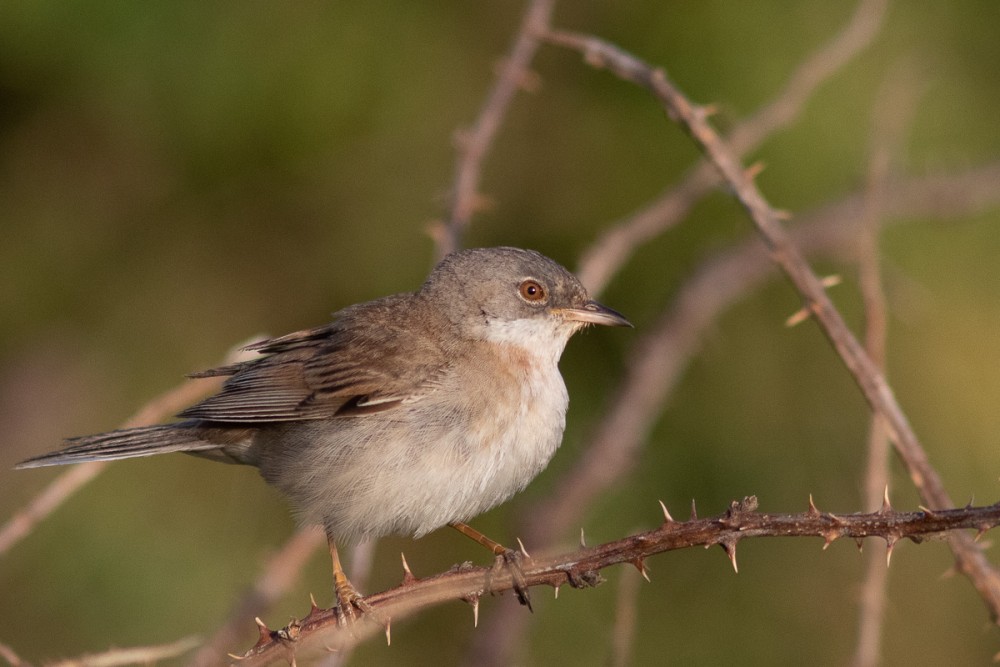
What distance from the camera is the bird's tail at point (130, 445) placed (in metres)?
4.09

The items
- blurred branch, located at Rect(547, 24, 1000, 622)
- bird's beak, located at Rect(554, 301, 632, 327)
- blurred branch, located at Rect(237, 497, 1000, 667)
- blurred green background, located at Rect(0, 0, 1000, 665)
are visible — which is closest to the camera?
blurred branch, located at Rect(237, 497, 1000, 667)

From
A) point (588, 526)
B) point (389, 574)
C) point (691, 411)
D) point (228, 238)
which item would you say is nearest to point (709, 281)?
point (691, 411)

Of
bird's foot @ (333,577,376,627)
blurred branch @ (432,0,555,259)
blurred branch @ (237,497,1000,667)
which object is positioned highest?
blurred branch @ (432,0,555,259)

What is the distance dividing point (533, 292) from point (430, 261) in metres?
1.50

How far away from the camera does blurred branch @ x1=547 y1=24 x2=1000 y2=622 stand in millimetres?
2939

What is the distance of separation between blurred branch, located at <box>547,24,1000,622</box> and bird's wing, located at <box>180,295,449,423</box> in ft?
4.00

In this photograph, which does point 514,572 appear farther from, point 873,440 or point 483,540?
point 873,440

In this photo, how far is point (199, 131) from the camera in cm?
562

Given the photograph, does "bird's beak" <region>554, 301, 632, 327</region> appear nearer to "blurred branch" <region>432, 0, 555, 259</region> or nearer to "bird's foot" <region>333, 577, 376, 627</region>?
"blurred branch" <region>432, 0, 555, 259</region>

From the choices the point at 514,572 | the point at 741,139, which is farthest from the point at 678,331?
the point at 514,572

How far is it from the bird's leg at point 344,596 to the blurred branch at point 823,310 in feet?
5.14

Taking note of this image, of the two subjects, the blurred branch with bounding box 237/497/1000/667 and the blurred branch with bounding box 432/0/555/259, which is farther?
the blurred branch with bounding box 432/0/555/259

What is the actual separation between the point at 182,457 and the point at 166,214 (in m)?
1.20

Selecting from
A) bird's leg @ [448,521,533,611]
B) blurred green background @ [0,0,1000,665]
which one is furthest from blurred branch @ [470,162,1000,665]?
bird's leg @ [448,521,533,611]
